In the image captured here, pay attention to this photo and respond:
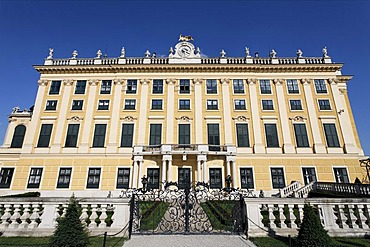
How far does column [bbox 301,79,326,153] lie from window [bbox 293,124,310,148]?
0.86 meters

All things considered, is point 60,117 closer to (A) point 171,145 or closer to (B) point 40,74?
(B) point 40,74

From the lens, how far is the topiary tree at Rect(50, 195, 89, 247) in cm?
539

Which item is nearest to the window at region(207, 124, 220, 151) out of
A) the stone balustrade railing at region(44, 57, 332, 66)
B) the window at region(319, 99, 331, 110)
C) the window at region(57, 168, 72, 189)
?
the stone balustrade railing at region(44, 57, 332, 66)

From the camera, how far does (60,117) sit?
88.5 ft

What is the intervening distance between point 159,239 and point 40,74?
1161 inches

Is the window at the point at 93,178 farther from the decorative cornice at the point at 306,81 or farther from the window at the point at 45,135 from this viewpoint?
the decorative cornice at the point at 306,81

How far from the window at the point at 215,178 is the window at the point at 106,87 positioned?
16174 millimetres

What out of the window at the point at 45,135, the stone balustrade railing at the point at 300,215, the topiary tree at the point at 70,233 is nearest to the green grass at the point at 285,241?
the stone balustrade railing at the point at 300,215

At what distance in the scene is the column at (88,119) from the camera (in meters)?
25.8

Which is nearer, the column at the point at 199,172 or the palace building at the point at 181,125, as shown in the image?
the column at the point at 199,172

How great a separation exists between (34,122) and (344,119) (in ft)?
121

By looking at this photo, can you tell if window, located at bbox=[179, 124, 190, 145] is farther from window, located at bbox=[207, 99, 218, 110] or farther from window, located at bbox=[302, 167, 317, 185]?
window, located at bbox=[302, 167, 317, 185]

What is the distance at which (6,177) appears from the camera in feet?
83.1

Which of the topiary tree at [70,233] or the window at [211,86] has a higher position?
the window at [211,86]
